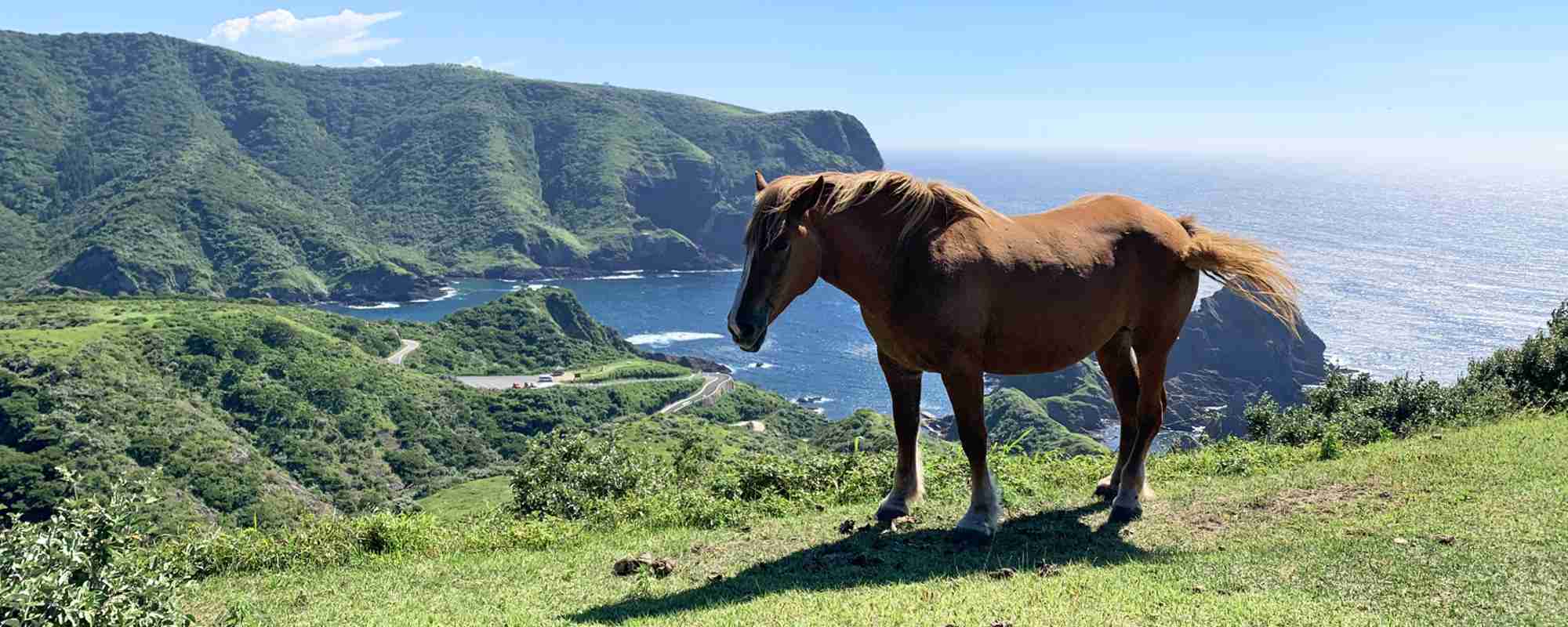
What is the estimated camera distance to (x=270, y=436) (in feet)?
229

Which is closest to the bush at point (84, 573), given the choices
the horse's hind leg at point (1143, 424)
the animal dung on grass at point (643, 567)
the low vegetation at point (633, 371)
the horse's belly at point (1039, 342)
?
the animal dung on grass at point (643, 567)

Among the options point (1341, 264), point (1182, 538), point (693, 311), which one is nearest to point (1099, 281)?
point (1182, 538)

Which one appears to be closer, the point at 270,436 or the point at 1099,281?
the point at 1099,281

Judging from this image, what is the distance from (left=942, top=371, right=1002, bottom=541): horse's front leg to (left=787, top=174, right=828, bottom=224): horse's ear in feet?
4.56

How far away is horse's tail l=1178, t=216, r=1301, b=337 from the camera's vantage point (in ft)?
24.4

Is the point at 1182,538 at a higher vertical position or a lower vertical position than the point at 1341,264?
higher

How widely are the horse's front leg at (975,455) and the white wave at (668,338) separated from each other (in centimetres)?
12007

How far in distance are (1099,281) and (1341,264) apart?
4998 inches

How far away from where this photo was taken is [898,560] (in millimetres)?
6258

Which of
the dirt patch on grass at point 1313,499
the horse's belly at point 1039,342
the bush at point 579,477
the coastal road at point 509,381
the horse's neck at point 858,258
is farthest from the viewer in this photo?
the coastal road at point 509,381

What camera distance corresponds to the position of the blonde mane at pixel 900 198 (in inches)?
252

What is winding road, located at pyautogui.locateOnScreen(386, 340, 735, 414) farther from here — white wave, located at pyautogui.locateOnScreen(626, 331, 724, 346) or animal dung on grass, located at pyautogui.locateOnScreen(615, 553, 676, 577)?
animal dung on grass, located at pyautogui.locateOnScreen(615, 553, 676, 577)

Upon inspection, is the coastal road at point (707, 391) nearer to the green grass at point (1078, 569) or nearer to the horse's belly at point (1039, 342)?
the green grass at point (1078, 569)

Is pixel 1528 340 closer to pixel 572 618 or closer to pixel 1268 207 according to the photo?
pixel 572 618
